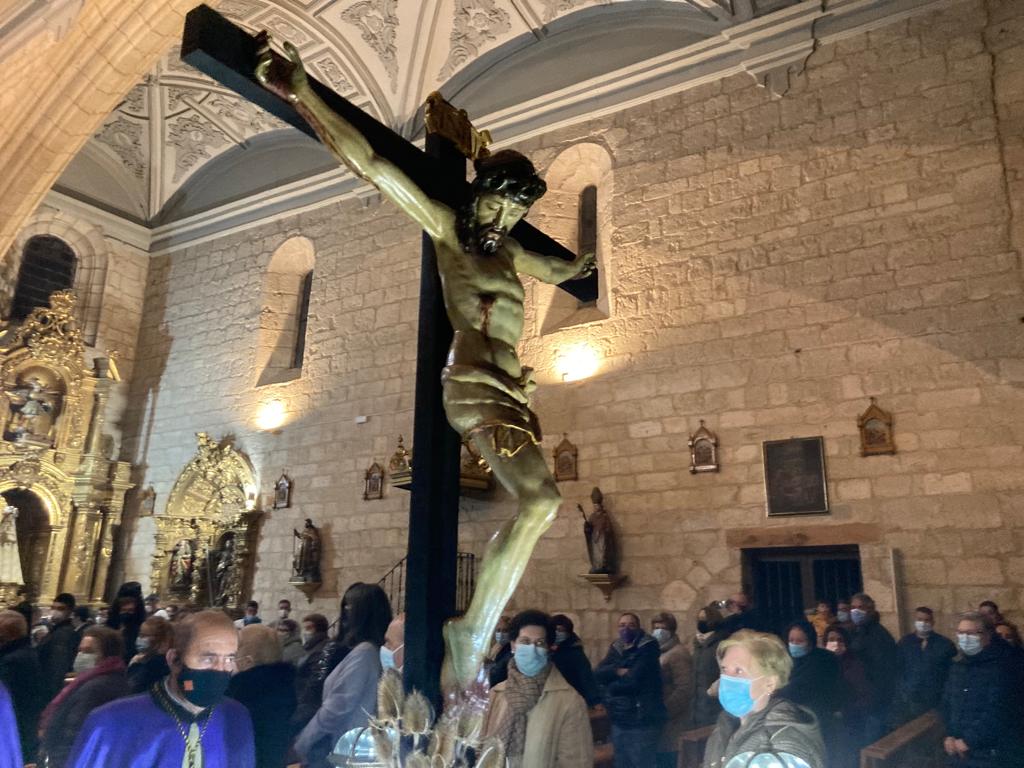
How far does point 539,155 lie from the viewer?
9.80 m

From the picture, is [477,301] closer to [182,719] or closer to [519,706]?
[182,719]

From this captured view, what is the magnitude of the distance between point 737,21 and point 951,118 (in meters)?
2.45

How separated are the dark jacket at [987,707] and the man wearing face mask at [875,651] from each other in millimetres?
974

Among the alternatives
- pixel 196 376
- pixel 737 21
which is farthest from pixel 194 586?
pixel 737 21

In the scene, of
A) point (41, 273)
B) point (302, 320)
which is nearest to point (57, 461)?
point (41, 273)

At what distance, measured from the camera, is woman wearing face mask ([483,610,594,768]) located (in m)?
3.27

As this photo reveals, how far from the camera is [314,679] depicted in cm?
390

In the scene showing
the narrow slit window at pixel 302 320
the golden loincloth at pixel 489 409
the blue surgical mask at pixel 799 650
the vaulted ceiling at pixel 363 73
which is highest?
the vaulted ceiling at pixel 363 73

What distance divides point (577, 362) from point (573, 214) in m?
1.95

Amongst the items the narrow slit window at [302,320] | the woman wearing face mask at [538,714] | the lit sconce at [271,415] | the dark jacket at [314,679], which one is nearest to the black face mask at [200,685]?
the woman wearing face mask at [538,714]

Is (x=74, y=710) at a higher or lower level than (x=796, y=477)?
lower

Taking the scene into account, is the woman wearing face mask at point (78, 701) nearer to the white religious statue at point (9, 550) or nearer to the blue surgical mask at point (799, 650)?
the blue surgical mask at point (799, 650)

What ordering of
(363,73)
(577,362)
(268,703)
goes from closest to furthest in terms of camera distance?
1. (268,703)
2. (577,362)
3. (363,73)

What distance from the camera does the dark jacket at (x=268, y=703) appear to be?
2.78 metres
